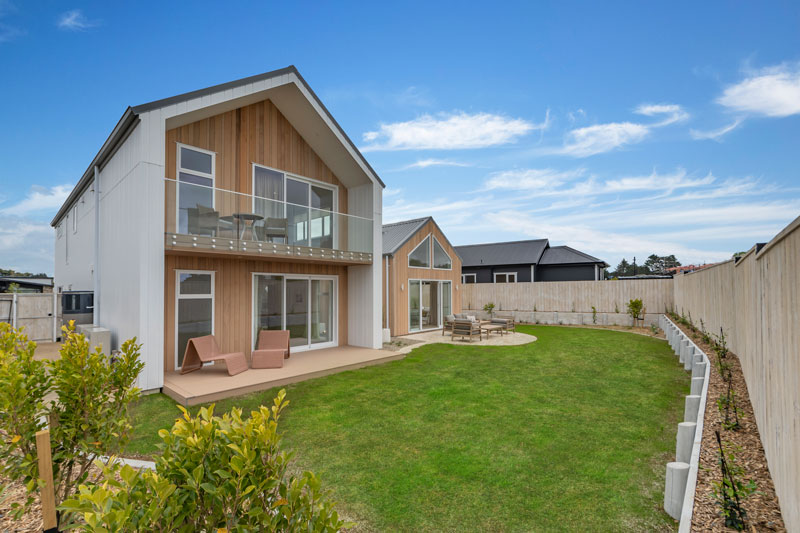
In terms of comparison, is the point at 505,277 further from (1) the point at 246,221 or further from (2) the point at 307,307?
(1) the point at 246,221

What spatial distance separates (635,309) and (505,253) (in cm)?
1152

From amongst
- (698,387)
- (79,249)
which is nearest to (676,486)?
(698,387)

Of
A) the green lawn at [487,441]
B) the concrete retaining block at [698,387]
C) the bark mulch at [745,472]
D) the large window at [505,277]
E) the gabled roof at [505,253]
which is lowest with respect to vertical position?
the green lawn at [487,441]

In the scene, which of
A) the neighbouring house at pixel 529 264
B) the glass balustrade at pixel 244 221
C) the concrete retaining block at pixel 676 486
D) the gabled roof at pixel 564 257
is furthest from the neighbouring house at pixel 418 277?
the concrete retaining block at pixel 676 486

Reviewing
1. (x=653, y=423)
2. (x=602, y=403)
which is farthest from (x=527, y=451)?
(x=602, y=403)

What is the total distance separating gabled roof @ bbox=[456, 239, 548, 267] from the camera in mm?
27019

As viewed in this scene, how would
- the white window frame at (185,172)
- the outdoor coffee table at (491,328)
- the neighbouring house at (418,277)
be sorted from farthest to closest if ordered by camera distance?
the neighbouring house at (418,277) → the outdoor coffee table at (491,328) → the white window frame at (185,172)

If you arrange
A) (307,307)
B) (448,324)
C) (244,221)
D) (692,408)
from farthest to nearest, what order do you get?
(448,324) < (307,307) < (244,221) < (692,408)

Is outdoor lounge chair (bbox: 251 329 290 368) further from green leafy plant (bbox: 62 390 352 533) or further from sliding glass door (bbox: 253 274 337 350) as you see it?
green leafy plant (bbox: 62 390 352 533)

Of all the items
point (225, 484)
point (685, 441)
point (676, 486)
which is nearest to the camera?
point (225, 484)

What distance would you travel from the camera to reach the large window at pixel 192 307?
874 centimetres

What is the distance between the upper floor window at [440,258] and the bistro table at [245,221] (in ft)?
33.1

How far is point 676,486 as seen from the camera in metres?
3.31

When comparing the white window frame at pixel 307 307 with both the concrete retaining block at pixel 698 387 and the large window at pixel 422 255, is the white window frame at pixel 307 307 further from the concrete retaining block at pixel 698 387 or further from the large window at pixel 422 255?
the concrete retaining block at pixel 698 387
